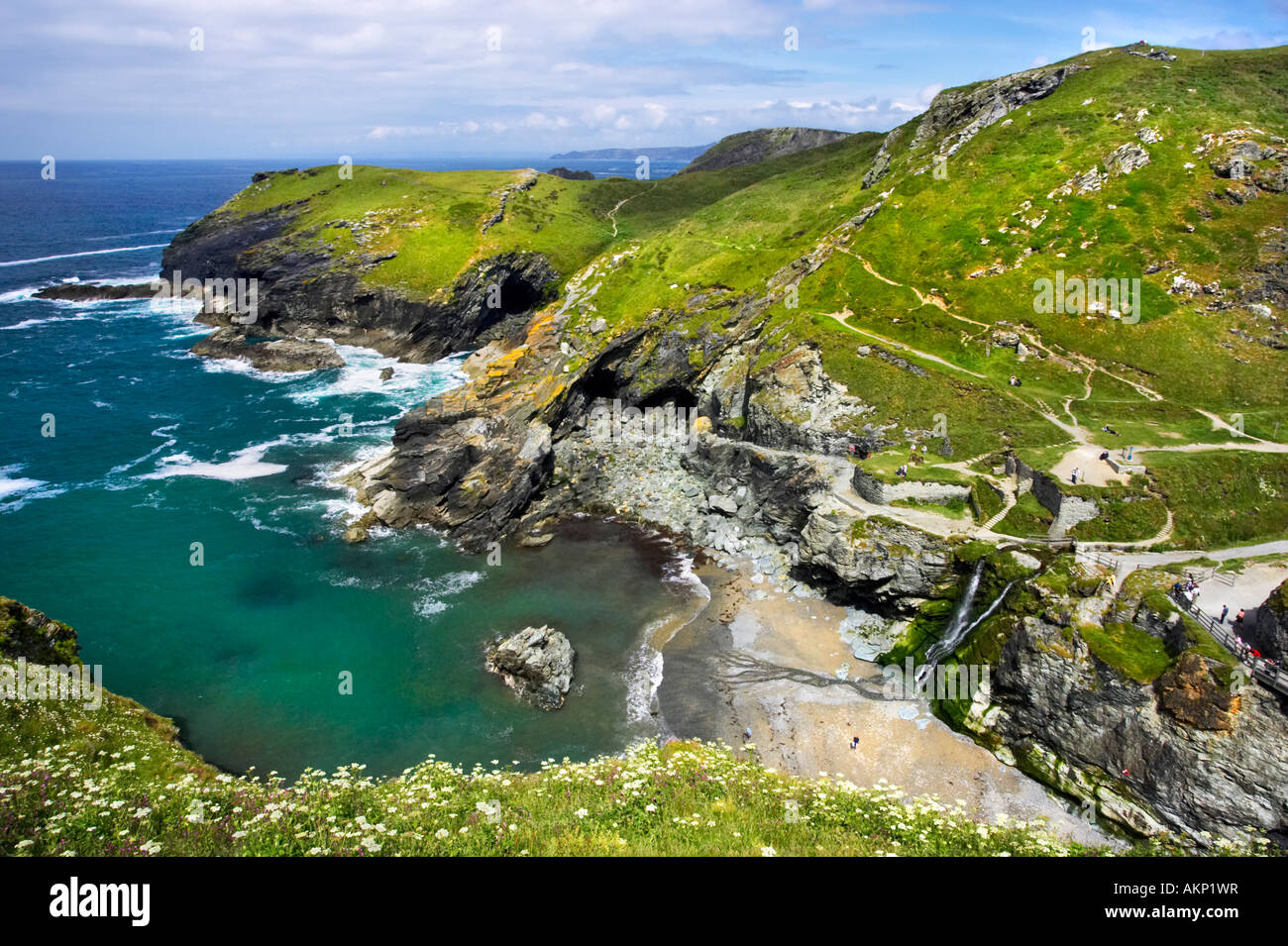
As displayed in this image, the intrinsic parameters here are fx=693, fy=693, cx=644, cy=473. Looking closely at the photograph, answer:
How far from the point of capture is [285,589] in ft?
173

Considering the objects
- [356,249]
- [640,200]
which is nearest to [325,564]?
[356,249]

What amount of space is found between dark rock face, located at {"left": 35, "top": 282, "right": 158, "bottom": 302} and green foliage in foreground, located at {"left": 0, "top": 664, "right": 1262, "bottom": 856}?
141 meters

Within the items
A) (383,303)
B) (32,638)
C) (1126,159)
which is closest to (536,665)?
(32,638)

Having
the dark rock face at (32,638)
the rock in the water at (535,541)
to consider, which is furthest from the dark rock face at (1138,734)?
the dark rock face at (32,638)

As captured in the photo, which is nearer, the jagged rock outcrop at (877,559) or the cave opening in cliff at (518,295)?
the jagged rock outcrop at (877,559)

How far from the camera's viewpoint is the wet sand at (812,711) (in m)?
36.4

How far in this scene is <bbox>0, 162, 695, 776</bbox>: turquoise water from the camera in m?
40.8

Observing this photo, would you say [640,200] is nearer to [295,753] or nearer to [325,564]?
[325,564]

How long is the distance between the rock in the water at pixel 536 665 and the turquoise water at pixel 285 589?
908 millimetres

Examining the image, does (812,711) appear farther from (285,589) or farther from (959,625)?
(285,589)

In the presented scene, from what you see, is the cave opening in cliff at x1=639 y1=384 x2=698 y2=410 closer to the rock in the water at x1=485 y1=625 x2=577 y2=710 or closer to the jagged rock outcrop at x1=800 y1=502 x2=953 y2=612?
the jagged rock outcrop at x1=800 y1=502 x2=953 y2=612

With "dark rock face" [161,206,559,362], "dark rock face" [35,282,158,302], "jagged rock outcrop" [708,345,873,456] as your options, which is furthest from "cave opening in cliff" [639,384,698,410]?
"dark rock face" [35,282,158,302]

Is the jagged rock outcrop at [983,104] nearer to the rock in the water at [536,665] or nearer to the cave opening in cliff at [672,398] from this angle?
the cave opening in cliff at [672,398]

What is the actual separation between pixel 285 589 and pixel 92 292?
392 feet
